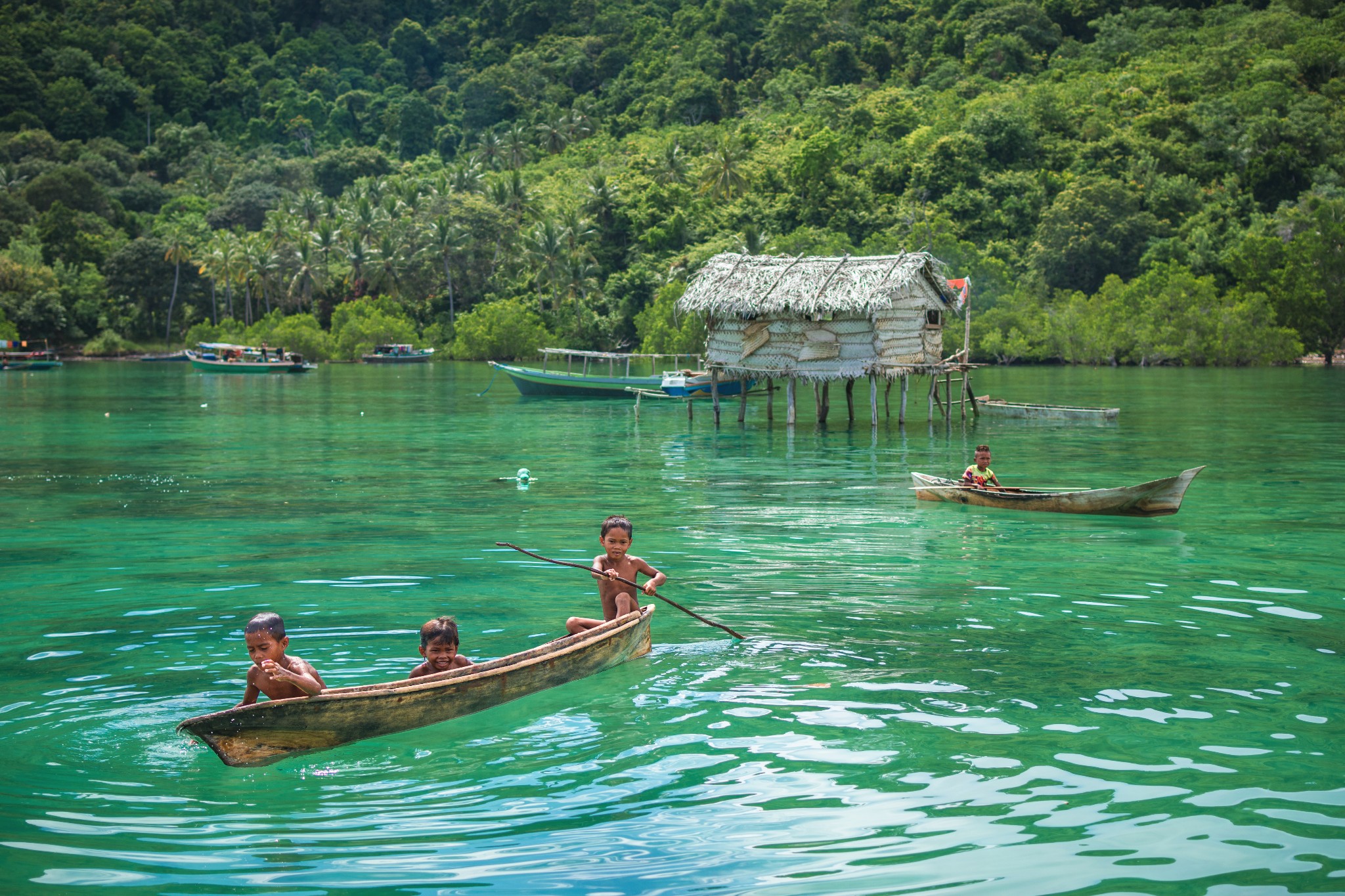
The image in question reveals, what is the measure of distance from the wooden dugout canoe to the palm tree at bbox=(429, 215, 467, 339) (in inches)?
3001

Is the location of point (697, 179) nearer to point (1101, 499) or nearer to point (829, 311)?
point (829, 311)

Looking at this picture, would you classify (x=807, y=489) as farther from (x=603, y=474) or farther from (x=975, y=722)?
(x=975, y=722)

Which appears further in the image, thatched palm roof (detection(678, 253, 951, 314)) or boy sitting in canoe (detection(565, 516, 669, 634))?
thatched palm roof (detection(678, 253, 951, 314))

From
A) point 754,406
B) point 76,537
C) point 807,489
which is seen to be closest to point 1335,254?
point 754,406

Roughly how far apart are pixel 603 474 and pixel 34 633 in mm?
12302

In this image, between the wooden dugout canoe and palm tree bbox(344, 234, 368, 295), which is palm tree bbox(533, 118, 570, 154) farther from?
the wooden dugout canoe

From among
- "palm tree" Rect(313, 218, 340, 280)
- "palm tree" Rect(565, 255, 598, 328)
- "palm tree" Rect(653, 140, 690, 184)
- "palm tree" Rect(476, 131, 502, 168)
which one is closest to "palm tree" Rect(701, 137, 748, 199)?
"palm tree" Rect(653, 140, 690, 184)

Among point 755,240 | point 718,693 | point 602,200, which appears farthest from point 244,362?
point 718,693

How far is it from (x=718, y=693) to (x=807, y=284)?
20.7 meters

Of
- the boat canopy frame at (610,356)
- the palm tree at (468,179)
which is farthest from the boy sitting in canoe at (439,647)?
the palm tree at (468,179)

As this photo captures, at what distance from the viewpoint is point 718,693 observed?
8273 millimetres

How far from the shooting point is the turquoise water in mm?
5617

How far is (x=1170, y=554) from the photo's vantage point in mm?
13453

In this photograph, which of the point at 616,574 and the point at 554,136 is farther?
the point at 554,136
